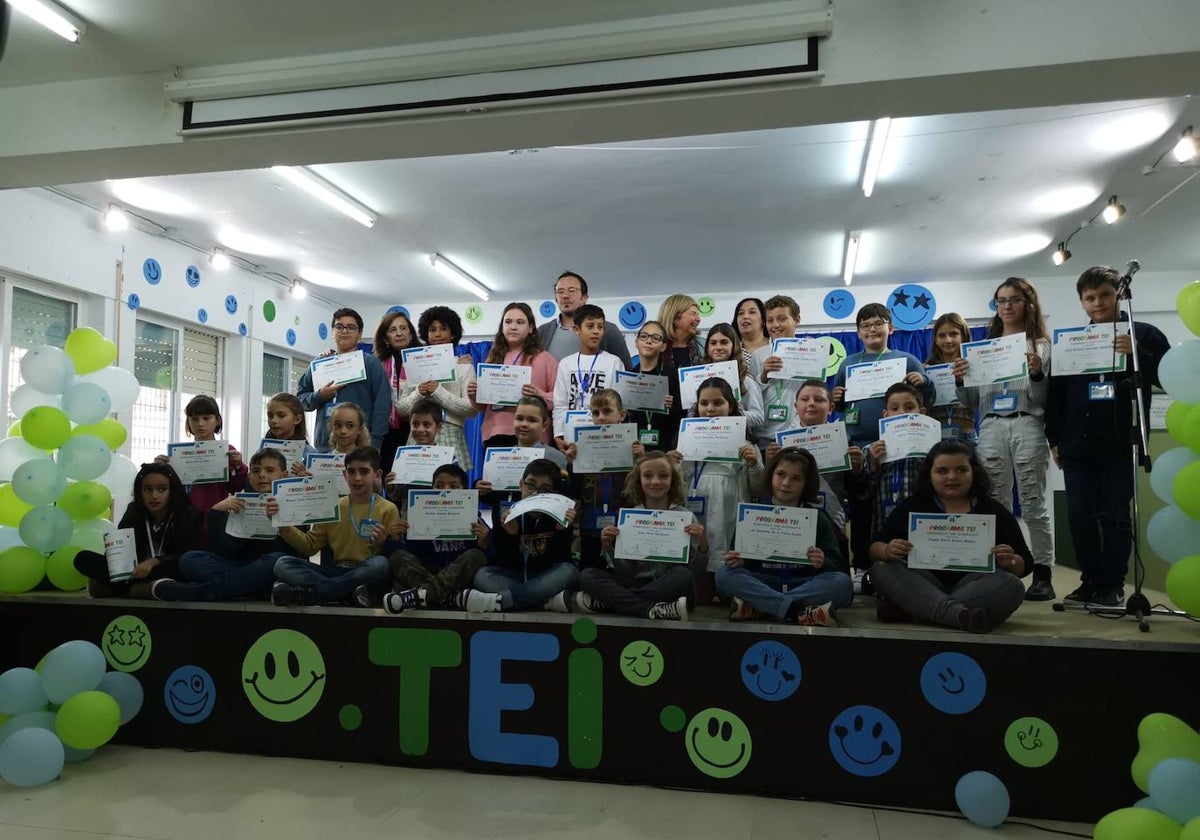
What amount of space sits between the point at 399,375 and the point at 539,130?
1.67 meters

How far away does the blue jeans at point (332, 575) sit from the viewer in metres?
3.18

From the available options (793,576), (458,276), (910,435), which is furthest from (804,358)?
(458,276)

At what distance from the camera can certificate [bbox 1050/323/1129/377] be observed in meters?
3.27

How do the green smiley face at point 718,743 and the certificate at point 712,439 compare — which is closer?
the green smiley face at point 718,743

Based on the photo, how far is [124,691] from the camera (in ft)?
10.3

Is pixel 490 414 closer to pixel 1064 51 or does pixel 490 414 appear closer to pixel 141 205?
pixel 1064 51

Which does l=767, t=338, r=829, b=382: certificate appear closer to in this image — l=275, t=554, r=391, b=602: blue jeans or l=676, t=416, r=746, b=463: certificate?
l=676, t=416, r=746, b=463: certificate

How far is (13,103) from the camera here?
146 inches

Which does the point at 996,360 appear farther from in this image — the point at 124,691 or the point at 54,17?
the point at 54,17

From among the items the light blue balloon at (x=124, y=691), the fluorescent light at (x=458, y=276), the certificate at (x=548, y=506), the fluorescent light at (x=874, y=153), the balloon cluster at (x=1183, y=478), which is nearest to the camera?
the balloon cluster at (x=1183, y=478)

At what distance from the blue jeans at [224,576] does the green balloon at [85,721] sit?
1.64 ft

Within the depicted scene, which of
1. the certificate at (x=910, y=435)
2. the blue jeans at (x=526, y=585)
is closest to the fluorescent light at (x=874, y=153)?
the certificate at (x=910, y=435)

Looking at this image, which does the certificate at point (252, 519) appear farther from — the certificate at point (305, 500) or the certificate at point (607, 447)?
the certificate at point (607, 447)

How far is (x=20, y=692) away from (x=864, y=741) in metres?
2.81
